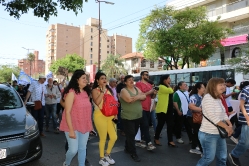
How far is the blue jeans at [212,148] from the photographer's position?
11.3ft

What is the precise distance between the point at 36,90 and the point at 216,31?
62.8 feet

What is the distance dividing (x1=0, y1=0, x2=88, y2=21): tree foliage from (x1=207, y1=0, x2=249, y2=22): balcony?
850 inches

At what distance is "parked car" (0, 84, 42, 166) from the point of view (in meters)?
3.81

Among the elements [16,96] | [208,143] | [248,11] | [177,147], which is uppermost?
[248,11]

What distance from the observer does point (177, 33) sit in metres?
21.6

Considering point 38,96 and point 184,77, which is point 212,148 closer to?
point 38,96

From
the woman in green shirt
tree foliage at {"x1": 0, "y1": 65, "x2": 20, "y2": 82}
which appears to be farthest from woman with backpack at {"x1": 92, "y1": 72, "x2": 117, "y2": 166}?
tree foliage at {"x1": 0, "y1": 65, "x2": 20, "y2": 82}

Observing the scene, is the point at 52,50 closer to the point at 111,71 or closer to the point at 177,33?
the point at 111,71

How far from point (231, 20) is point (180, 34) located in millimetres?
8996

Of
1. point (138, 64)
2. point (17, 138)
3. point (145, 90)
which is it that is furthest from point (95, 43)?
point (17, 138)

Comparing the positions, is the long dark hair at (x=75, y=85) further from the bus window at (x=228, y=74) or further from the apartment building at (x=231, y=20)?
the apartment building at (x=231, y=20)

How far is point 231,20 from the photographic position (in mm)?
26828

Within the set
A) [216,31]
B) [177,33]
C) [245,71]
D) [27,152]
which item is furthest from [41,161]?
[216,31]

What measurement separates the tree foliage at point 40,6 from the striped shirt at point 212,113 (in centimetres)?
611
